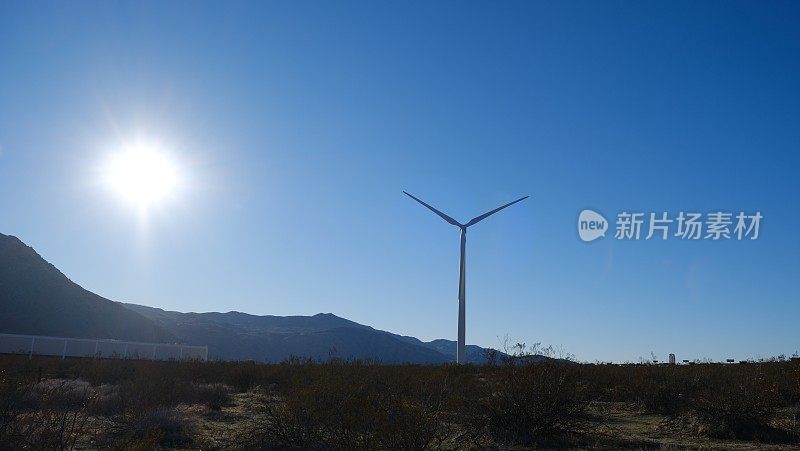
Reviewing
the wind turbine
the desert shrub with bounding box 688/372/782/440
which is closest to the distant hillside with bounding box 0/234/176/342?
the wind turbine

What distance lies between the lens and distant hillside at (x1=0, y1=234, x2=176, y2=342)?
258 feet

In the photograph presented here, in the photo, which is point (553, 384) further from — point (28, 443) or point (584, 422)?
point (28, 443)

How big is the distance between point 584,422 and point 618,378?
795 centimetres

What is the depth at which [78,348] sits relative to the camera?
47.8 metres

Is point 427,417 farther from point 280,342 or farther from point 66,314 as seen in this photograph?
point 280,342

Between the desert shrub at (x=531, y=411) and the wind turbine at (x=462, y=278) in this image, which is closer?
the desert shrub at (x=531, y=411)

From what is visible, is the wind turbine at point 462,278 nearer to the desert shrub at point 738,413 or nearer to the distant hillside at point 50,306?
the desert shrub at point 738,413

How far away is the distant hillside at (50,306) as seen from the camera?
7869cm

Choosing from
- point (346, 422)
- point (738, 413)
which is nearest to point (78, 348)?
point (346, 422)

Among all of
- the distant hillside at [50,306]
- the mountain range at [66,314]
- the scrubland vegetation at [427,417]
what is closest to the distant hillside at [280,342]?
the mountain range at [66,314]

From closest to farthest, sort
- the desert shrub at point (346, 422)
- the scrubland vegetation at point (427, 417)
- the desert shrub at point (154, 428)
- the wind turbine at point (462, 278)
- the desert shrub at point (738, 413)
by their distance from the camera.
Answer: the desert shrub at point (346, 422)
the scrubland vegetation at point (427, 417)
the desert shrub at point (154, 428)
the desert shrub at point (738, 413)
the wind turbine at point (462, 278)

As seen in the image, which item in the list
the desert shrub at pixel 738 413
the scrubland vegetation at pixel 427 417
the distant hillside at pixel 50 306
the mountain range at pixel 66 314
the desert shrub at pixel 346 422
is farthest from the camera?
the mountain range at pixel 66 314

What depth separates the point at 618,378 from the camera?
1958 cm

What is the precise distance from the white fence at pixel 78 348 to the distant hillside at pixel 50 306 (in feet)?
105
